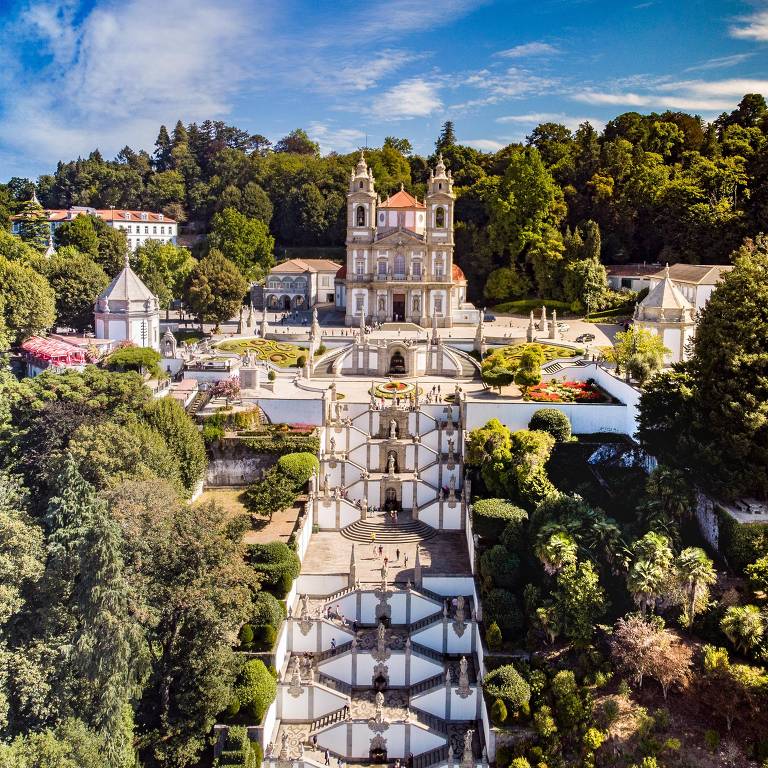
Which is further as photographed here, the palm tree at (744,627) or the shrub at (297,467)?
the shrub at (297,467)

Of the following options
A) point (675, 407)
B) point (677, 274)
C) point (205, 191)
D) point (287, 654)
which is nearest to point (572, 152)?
point (677, 274)

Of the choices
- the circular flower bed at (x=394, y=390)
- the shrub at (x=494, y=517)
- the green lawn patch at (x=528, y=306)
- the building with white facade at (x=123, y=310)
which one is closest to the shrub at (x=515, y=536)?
the shrub at (x=494, y=517)

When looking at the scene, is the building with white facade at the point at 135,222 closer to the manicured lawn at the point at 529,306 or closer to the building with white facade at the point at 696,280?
the manicured lawn at the point at 529,306

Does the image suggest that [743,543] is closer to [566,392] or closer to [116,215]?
[566,392]

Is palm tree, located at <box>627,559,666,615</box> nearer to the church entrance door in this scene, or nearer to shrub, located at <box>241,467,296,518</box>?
shrub, located at <box>241,467,296,518</box>

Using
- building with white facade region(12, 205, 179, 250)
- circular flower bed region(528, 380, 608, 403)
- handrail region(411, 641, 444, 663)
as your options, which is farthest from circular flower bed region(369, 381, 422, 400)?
building with white facade region(12, 205, 179, 250)

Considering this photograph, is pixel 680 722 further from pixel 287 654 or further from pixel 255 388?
pixel 255 388
